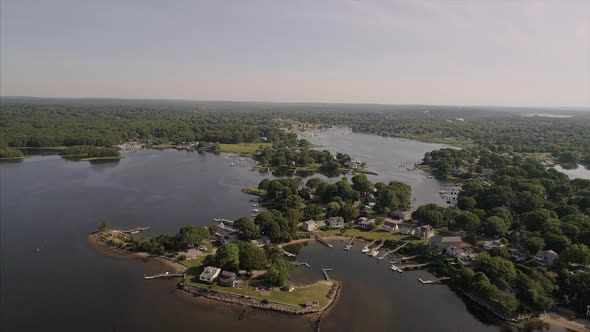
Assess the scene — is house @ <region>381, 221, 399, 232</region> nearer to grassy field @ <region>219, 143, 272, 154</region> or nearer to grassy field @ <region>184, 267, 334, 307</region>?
grassy field @ <region>184, 267, 334, 307</region>

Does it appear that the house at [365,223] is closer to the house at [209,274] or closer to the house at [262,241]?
the house at [262,241]

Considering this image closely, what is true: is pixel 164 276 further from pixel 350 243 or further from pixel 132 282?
pixel 350 243

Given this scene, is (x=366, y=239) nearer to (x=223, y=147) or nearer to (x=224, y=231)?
(x=224, y=231)

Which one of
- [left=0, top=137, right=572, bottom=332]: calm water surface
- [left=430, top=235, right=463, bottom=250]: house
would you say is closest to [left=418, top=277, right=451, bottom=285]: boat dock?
[left=0, top=137, right=572, bottom=332]: calm water surface

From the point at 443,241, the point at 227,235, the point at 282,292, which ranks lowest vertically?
the point at 282,292

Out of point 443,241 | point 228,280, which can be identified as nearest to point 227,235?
point 228,280
